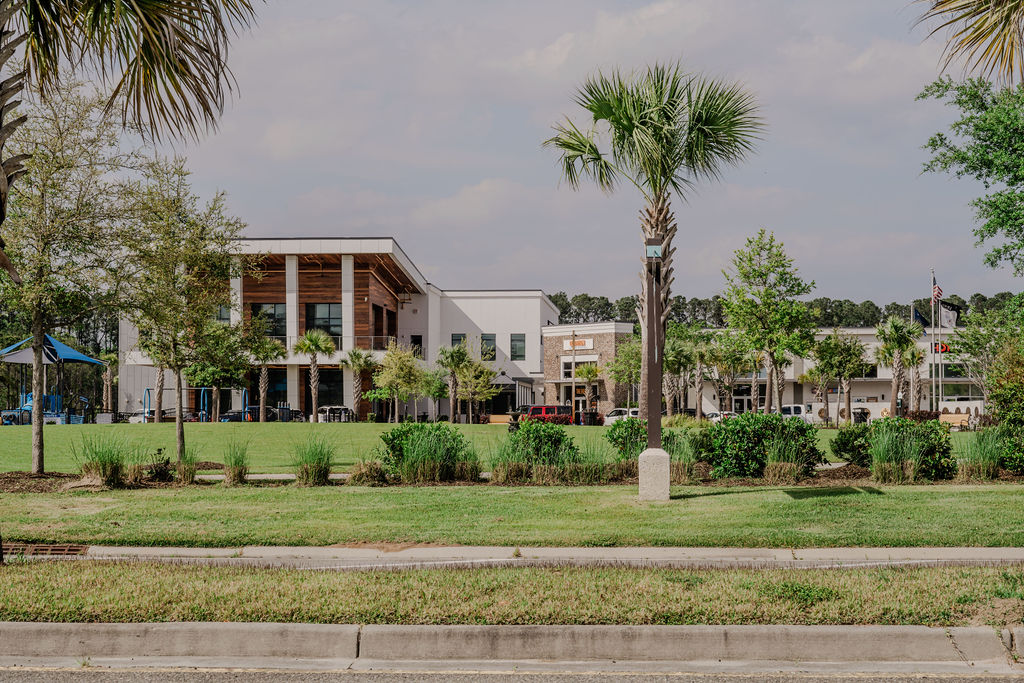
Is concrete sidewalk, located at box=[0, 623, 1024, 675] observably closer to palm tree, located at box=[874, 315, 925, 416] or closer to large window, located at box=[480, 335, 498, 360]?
palm tree, located at box=[874, 315, 925, 416]

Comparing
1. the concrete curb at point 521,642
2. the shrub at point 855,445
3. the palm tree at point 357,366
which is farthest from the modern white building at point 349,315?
the concrete curb at point 521,642

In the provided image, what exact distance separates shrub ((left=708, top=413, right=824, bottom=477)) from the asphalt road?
917 cm

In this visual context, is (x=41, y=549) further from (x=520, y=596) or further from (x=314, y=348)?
(x=314, y=348)

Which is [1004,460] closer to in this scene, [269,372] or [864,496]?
[864,496]

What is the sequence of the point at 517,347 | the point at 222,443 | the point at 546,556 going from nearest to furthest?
the point at 546,556
the point at 222,443
the point at 517,347

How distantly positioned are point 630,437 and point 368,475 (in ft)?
14.8

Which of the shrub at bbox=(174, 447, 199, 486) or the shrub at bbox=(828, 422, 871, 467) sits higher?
the shrub at bbox=(828, 422, 871, 467)

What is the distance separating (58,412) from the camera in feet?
160

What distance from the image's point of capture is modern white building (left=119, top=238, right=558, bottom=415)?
55.6 m

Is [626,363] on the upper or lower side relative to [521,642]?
upper

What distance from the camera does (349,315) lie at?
56.2 metres

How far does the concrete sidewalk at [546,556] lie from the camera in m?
7.87

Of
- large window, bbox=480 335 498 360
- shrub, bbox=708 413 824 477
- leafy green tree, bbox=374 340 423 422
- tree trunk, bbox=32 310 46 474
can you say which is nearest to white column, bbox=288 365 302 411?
leafy green tree, bbox=374 340 423 422


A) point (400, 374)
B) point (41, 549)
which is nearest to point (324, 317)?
point (400, 374)
